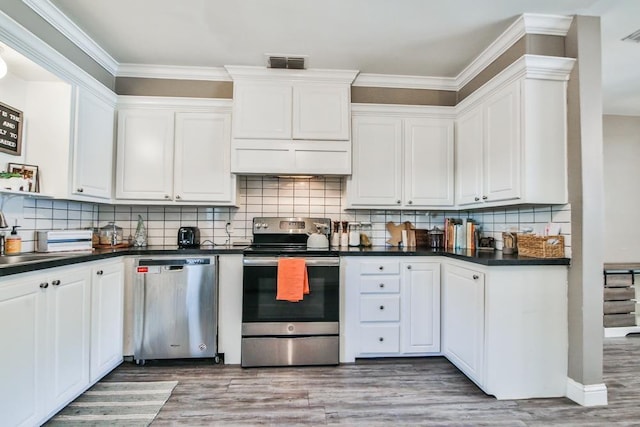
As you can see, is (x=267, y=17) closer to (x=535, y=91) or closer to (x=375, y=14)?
Answer: (x=375, y=14)

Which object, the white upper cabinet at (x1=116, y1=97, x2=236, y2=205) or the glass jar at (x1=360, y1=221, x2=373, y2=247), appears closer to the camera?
the white upper cabinet at (x1=116, y1=97, x2=236, y2=205)

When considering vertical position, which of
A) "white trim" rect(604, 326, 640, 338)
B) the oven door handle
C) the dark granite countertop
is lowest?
"white trim" rect(604, 326, 640, 338)

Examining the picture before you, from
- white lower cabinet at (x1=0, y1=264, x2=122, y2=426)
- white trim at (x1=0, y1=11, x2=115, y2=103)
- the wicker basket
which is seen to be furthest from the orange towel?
white trim at (x1=0, y1=11, x2=115, y2=103)

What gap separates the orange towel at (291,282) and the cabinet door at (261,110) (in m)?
1.17

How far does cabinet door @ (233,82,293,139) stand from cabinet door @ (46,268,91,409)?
1617mm

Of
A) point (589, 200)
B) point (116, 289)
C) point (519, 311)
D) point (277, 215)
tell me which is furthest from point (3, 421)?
point (589, 200)

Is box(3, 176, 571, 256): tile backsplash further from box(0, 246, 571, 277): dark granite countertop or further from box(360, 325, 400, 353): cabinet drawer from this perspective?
box(360, 325, 400, 353): cabinet drawer

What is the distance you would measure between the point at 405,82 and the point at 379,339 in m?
2.39

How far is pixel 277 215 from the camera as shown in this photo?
3244 mm

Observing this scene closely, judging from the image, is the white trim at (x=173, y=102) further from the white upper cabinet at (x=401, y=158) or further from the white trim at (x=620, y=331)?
the white trim at (x=620, y=331)

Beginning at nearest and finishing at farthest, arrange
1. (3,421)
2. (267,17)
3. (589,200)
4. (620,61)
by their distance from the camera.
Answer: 1. (3,421)
2. (589,200)
3. (267,17)
4. (620,61)

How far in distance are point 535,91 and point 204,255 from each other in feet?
8.86

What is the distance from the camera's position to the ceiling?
82.1 inches

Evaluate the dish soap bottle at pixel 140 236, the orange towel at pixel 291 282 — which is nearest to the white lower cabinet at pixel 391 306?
the orange towel at pixel 291 282
